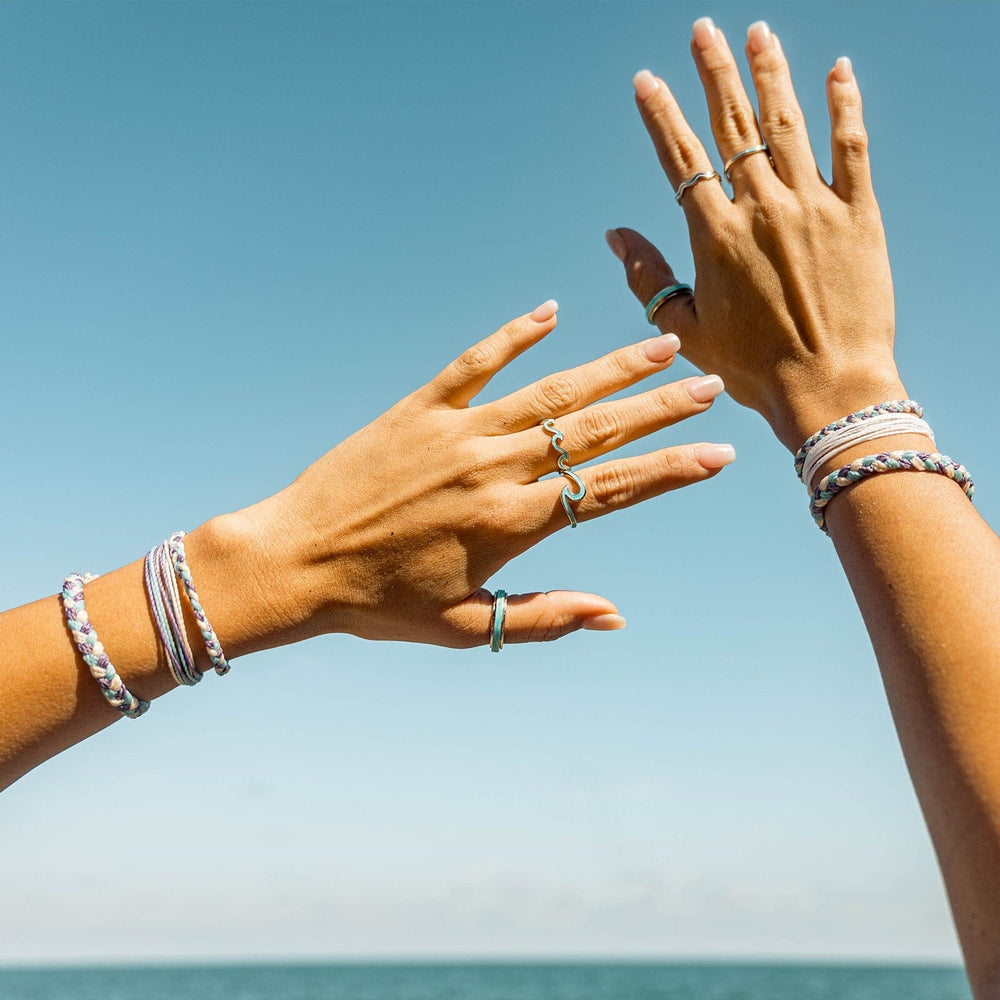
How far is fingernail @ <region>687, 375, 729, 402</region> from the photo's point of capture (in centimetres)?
244

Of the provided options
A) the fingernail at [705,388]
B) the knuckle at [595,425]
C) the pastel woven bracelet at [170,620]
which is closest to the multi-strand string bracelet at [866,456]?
the fingernail at [705,388]

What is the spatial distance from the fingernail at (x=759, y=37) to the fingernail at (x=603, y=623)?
1.74 meters

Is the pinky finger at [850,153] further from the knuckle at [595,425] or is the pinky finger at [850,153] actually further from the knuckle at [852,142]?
the knuckle at [595,425]

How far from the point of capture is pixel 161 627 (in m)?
1.95

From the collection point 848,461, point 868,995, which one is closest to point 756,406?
point 848,461

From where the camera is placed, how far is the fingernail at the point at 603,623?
245 cm

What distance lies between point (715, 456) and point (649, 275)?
0.94 metres

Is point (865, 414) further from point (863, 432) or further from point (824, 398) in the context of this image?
point (824, 398)

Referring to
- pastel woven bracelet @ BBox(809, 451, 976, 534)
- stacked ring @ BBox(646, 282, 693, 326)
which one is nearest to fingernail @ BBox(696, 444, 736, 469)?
pastel woven bracelet @ BBox(809, 451, 976, 534)

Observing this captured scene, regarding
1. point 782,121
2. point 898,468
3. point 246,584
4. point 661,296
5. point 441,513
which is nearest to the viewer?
point 898,468

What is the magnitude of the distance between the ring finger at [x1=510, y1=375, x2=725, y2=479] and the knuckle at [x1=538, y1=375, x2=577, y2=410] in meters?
0.04

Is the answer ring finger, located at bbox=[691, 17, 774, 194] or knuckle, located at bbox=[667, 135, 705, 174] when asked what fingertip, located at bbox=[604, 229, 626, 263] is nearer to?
knuckle, located at bbox=[667, 135, 705, 174]

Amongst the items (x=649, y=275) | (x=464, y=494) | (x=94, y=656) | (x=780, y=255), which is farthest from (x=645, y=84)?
(x=94, y=656)

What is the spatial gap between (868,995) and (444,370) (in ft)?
248
